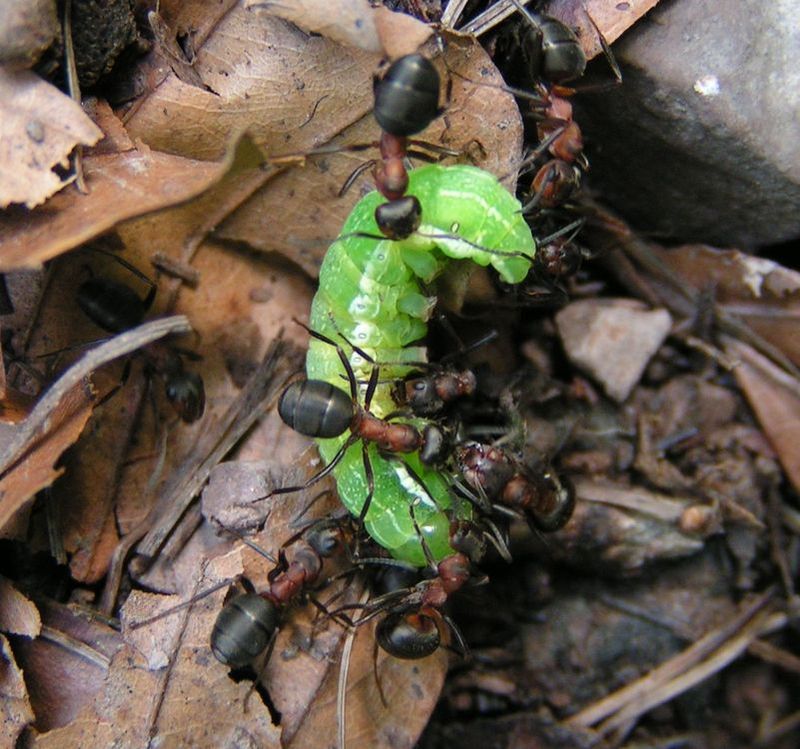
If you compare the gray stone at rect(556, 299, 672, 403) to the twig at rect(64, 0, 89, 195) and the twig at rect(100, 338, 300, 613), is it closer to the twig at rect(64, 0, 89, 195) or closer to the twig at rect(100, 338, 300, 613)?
the twig at rect(100, 338, 300, 613)

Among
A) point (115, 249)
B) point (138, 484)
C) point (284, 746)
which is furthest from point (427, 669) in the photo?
point (115, 249)

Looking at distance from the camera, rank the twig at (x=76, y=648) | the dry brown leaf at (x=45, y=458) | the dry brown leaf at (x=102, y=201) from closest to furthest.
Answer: the dry brown leaf at (x=102, y=201)
the dry brown leaf at (x=45, y=458)
the twig at (x=76, y=648)

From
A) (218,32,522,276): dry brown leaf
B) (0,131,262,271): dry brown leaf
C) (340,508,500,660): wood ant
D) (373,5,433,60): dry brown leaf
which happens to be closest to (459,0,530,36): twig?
→ (218,32,522,276): dry brown leaf

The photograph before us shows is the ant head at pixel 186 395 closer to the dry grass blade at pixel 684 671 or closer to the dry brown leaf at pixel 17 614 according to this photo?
the dry brown leaf at pixel 17 614

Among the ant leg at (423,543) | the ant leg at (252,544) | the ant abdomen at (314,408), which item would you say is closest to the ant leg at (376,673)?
the ant leg at (423,543)

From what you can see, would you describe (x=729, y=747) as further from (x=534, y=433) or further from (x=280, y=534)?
(x=280, y=534)
